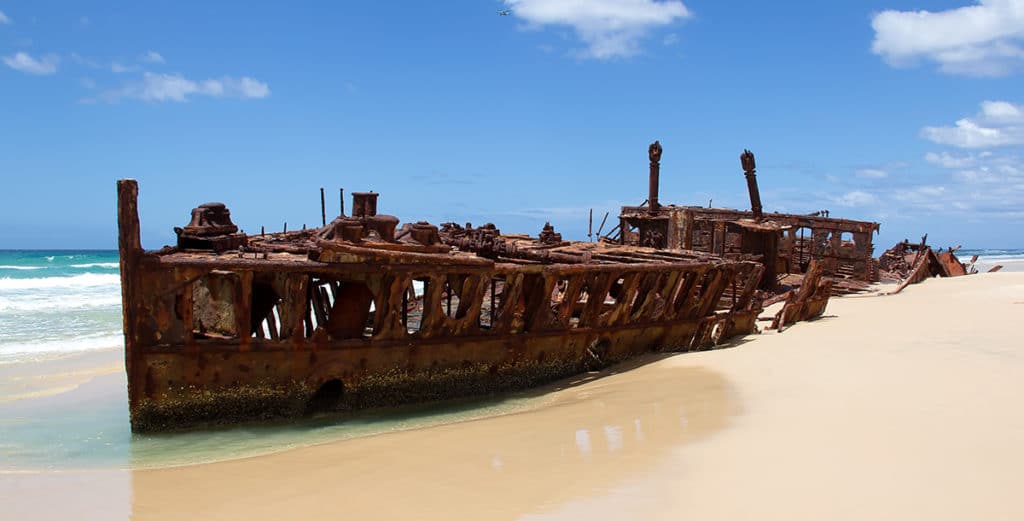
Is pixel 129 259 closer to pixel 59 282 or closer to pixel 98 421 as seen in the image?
pixel 98 421

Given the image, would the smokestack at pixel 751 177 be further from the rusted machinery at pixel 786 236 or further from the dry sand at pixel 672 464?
the dry sand at pixel 672 464

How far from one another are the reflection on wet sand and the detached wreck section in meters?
0.94

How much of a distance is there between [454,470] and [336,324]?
265 centimetres

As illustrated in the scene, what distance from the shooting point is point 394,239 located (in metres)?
10.8

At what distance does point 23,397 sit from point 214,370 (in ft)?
17.6

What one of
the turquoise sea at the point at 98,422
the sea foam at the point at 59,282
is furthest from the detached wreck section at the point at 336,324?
the sea foam at the point at 59,282

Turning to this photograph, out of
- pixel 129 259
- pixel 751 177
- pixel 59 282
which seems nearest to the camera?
pixel 129 259

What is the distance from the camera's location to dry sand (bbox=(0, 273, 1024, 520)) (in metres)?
5.22

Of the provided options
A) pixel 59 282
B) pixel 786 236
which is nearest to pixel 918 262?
pixel 786 236

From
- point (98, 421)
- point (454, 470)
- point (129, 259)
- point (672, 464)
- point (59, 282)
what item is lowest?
point (59, 282)

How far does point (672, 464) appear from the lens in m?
6.07

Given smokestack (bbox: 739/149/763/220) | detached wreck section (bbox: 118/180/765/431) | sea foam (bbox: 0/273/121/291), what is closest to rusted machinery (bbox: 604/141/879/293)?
smokestack (bbox: 739/149/763/220)

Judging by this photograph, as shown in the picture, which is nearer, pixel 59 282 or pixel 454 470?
pixel 454 470

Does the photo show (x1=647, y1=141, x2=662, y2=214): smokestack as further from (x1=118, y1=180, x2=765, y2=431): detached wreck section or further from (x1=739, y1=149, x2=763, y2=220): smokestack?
(x1=118, y1=180, x2=765, y2=431): detached wreck section
